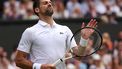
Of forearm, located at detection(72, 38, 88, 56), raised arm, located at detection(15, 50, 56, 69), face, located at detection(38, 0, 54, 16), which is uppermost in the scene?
face, located at detection(38, 0, 54, 16)

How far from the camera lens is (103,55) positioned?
13.8 metres

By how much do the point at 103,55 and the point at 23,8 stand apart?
12.8ft

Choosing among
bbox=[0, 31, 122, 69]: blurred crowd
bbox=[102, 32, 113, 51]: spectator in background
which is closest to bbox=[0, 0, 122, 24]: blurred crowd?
bbox=[102, 32, 113, 51]: spectator in background

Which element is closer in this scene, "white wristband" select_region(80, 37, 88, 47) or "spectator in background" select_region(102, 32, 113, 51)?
"white wristband" select_region(80, 37, 88, 47)

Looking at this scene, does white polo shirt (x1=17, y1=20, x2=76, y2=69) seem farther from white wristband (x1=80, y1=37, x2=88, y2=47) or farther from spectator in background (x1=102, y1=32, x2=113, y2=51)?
spectator in background (x1=102, y1=32, x2=113, y2=51)

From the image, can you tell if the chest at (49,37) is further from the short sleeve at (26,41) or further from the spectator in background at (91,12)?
the spectator in background at (91,12)

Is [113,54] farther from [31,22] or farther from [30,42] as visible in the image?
[30,42]

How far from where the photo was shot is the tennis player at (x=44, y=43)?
783cm

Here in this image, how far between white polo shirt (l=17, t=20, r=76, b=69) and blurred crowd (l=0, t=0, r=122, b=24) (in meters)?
8.65

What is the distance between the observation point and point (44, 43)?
784 centimetres

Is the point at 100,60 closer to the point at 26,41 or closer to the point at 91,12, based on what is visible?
the point at 91,12

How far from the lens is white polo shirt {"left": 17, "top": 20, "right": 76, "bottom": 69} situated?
25.7ft

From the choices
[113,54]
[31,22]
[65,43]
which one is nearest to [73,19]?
[31,22]

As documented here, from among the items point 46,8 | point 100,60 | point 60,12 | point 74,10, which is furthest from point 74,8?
point 46,8
